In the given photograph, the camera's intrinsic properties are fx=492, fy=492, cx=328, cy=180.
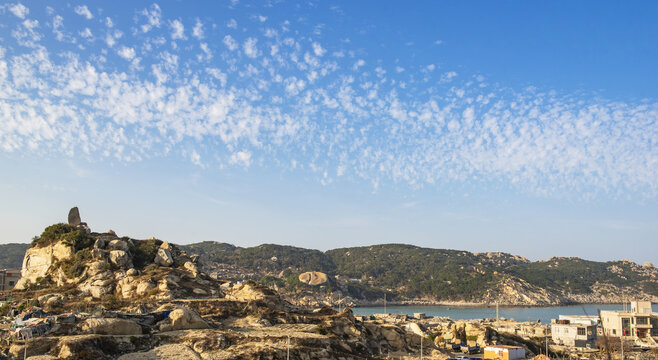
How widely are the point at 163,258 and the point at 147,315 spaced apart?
2337cm

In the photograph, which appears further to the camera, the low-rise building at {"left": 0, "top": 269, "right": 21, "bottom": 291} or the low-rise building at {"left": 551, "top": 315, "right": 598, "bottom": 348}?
the low-rise building at {"left": 0, "top": 269, "right": 21, "bottom": 291}

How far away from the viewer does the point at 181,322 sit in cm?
4028

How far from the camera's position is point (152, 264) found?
203ft

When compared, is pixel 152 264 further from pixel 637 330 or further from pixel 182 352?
pixel 637 330

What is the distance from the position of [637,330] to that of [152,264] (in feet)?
263

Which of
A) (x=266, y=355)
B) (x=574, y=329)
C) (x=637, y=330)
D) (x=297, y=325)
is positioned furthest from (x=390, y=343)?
(x=637, y=330)

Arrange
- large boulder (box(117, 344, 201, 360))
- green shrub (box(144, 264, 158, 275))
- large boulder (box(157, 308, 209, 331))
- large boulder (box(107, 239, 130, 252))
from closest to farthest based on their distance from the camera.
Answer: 1. large boulder (box(117, 344, 201, 360))
2. large boulder (box(157, 308, 209, 331))
3. green shrub (box(144, 264, 158, 275))
4. large boulder (box(107, 239, 130, 252))

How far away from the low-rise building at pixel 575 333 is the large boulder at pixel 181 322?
61.7 m

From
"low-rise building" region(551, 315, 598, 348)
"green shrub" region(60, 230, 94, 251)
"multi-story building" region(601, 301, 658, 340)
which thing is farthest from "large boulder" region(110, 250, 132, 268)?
"multi-story building" region(601, 301, 658, 340)

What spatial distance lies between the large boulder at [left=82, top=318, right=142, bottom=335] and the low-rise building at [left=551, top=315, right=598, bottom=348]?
67.1 m

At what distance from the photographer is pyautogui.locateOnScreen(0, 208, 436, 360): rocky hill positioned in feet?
114

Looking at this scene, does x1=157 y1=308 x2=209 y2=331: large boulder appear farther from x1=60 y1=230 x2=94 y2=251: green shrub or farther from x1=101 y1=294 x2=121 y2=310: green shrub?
x1=60 y1=230 x2=94 y2=251: green shrub

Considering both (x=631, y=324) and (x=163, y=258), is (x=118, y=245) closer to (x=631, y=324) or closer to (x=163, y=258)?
(x=163, y=258)

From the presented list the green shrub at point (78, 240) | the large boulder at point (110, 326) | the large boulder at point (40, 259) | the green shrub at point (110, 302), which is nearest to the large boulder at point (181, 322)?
the large boulder at point (110, 326)
